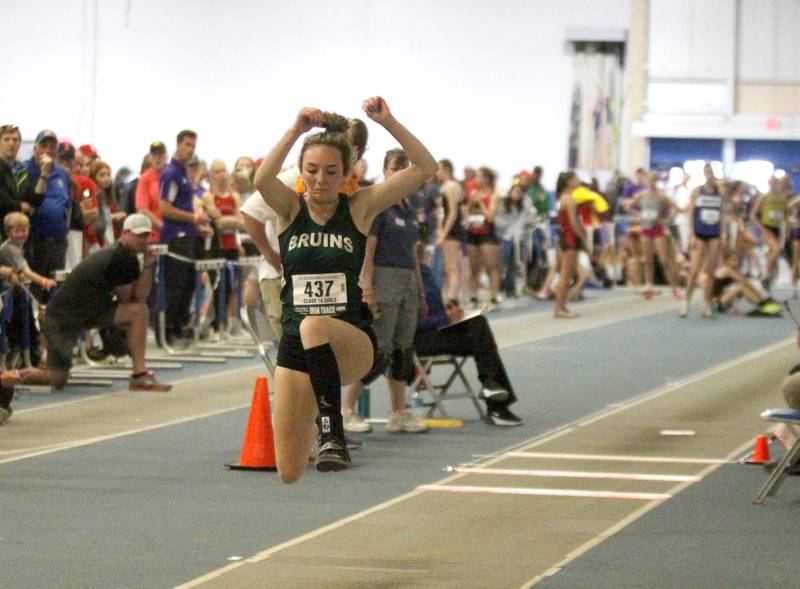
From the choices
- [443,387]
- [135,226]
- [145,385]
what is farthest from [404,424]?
[145,385]

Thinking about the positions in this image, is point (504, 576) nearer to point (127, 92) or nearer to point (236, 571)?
Answer: point (236, 571)

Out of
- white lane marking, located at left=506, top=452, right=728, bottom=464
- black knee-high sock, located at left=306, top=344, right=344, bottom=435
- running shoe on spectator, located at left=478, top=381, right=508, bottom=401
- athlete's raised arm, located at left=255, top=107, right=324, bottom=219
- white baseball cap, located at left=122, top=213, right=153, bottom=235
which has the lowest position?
white lane marking, located at left=506, top=452, right=728, bottom=464

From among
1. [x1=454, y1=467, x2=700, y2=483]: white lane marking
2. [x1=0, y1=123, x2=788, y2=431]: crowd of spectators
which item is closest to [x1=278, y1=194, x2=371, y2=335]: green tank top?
[x1=0, y1=123, x2=788, y2=431]: crowd of spectators

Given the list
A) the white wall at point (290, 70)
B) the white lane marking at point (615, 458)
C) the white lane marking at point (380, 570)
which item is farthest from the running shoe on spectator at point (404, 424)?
the white wall at point (290, 70)

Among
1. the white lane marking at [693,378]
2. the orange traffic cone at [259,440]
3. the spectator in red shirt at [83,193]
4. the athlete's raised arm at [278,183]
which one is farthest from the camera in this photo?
the spectator in red shirt at [83,193]

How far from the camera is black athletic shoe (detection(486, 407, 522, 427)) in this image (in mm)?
11461

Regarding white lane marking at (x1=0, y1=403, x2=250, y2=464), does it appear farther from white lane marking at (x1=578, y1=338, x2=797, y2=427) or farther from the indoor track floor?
white lane marking at (x1=578, y1=338, x2=797, y2=427)

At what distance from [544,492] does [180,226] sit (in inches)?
304

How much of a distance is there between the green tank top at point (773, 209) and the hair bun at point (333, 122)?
61.9 ft

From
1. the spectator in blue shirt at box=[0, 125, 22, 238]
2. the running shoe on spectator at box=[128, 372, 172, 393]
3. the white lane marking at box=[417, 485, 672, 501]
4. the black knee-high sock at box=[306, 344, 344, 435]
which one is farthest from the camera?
the spectator in blue shirt at box=[0, 125, 22, 238]

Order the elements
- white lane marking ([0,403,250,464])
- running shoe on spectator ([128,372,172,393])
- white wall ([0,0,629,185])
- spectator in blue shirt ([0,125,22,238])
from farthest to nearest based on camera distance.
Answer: white wall ([0,0,629,185])
spectator in blue shirt ([0,125,22,238])
running shoe on spectator ([128,372,172,393])
white lane marking ([0,403,250,464])

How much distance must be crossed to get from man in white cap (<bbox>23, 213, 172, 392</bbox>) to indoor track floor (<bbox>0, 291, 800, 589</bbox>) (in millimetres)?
355

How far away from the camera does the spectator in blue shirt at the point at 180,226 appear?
15398 millimetres

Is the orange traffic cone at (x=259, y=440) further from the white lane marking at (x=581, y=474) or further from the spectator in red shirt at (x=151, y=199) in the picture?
the spectator in red shirt at (x=151, y=199)
